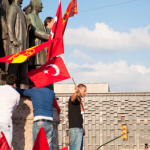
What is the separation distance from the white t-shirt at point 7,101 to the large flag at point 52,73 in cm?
67

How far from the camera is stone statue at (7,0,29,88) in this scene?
27.3 feet

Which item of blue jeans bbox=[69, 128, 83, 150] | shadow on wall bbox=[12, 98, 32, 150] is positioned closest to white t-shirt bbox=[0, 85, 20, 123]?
shadow on wall bbox=[12, 98, 32, 150]

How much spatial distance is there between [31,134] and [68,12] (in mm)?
3773

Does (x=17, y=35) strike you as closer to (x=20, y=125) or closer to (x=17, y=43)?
(x=17, y=43)

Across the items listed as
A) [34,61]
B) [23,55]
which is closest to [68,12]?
[34,61]

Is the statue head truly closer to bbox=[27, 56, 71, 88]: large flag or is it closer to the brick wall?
bbox=[27, 56, 71, 88]: large flag

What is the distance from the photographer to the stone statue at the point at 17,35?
8.33 meters

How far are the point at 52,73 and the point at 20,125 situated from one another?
1.12 metres

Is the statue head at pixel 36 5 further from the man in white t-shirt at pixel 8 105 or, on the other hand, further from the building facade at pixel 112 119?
the building facade at pixel 112 119

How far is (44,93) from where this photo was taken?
7.32 meters

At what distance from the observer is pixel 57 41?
8.23 m

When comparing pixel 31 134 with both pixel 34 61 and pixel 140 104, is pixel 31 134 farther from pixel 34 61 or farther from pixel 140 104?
pixel 140 104

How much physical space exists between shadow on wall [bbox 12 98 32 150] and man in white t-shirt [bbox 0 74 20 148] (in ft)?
3.04

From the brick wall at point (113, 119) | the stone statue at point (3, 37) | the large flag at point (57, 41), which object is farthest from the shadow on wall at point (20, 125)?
the brick wall at point (113, 119)
